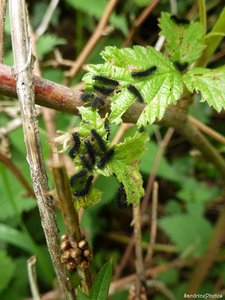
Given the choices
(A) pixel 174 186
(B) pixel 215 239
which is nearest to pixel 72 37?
(A) pixel 174 186

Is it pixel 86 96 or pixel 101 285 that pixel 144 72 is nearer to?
pixel 86 96

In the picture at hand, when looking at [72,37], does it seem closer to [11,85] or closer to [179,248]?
[179,248]

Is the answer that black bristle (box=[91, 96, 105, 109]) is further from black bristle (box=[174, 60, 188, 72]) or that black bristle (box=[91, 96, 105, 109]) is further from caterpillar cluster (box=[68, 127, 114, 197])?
black bristle (box=[174, 60, 188, 72])

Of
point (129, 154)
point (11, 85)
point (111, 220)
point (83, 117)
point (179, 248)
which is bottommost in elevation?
point (179, 248)

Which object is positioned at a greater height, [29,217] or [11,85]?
[11,85]

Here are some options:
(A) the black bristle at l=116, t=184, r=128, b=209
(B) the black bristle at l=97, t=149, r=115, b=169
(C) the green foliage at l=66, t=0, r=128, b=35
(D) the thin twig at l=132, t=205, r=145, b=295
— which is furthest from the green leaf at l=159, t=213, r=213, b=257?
(B) the black bristle at l=97, t=149, r=115, b=169
